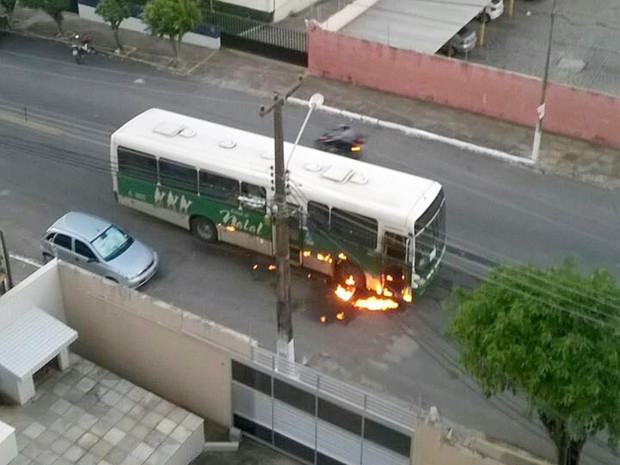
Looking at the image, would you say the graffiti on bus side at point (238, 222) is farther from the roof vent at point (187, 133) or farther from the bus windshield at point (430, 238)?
the bus windshield at point (430, 238)

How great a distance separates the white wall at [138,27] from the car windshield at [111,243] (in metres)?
13.5

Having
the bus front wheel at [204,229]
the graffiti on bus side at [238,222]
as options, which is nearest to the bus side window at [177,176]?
the bus front wheel at [204,229]

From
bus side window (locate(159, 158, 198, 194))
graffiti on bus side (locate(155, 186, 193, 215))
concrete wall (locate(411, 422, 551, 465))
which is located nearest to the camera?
concrete wall (locate(411, 422, 551, 465))

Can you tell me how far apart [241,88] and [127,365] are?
1519cm

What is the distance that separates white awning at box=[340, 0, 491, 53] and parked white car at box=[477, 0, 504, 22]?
165 centimetres

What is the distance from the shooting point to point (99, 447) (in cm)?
1736

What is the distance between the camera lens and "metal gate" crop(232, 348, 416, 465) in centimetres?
1675

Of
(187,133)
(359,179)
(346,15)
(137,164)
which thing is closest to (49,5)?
(346,15)

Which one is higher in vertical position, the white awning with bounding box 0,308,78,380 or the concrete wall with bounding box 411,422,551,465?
the white awning with bounding box 0,308,78,380

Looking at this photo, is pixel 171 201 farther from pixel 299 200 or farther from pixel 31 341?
pixel 31 341

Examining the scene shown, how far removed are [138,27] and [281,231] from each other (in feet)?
73.8

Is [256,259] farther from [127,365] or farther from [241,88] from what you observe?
[241,88]

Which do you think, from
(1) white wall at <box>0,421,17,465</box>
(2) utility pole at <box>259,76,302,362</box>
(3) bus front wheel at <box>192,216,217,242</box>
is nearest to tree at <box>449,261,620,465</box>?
(2) utility pole at <box>259,76,302,362</box>

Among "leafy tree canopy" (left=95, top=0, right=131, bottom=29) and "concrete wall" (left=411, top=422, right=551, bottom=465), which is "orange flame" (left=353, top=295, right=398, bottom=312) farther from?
"leafy tree canopy" (left=95, top=0, right=131, bottom=29)
